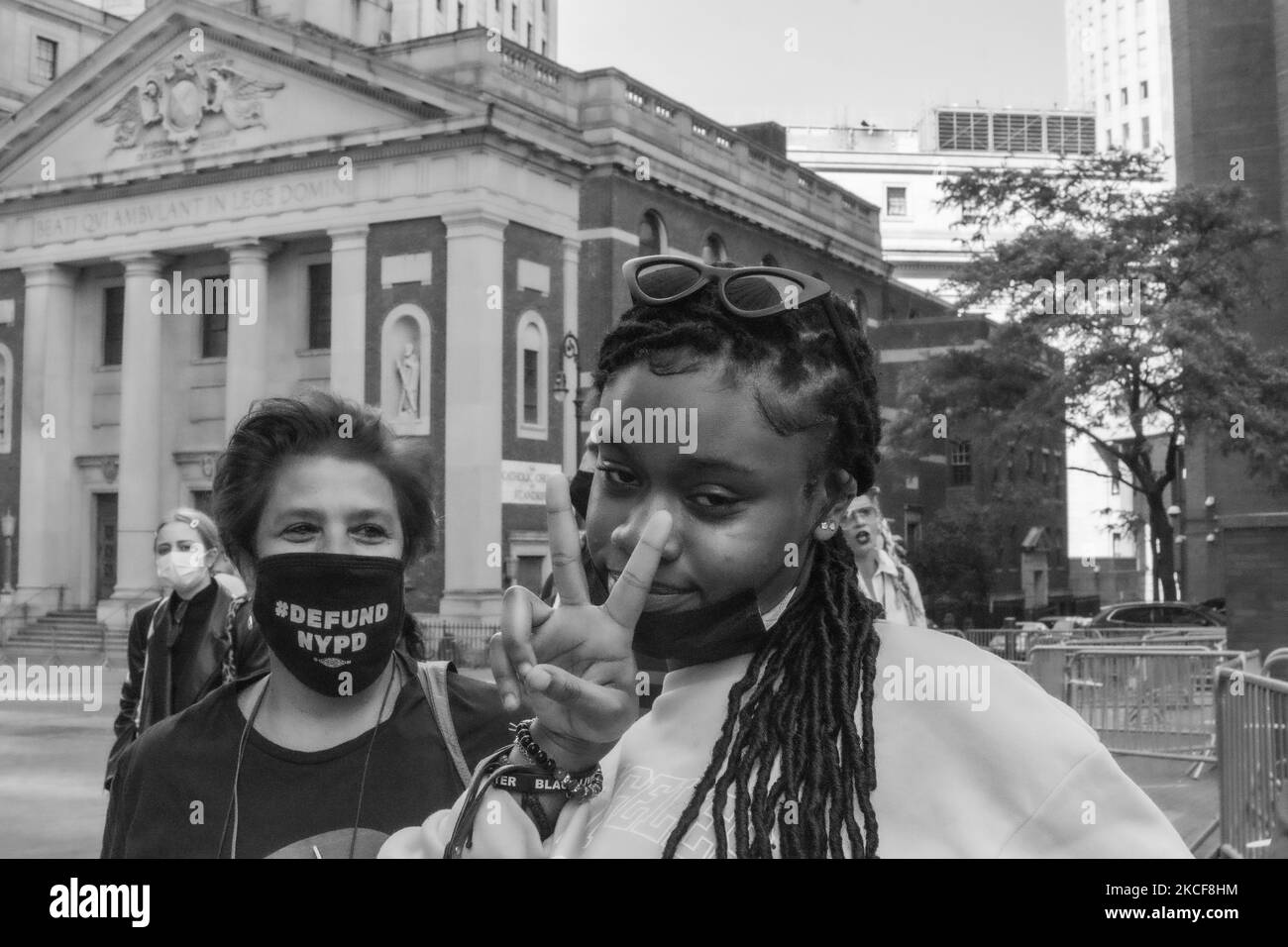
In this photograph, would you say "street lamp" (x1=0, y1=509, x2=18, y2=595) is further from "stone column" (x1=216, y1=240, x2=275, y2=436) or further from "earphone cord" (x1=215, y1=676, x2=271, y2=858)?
"earphone cord" (x1=215, y1=676, x2=271, y2=858)

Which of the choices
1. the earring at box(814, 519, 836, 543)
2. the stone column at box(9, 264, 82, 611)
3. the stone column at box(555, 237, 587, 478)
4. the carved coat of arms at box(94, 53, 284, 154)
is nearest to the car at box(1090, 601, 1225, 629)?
the stone column at box(555, 237, 587, 478)

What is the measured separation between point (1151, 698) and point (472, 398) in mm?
21432

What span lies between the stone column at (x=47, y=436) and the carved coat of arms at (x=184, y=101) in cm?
456

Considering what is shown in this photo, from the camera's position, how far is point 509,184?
3225cm

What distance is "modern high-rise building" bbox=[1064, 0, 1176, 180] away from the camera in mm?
101438

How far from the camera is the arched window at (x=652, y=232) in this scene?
3609 cm

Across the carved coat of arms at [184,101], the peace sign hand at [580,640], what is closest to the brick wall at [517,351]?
the carved coat of arms at [184,101]

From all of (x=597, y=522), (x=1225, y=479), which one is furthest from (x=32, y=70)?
(x=597, y=522)

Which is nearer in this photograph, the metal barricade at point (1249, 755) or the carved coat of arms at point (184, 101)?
the metal barricade at point (1249, 755)

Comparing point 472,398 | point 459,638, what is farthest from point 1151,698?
point 472,398

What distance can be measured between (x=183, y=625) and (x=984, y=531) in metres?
38.4

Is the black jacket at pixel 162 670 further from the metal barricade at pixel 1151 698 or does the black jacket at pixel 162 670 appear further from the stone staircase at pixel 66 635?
the stone staircase at pixel 66 635

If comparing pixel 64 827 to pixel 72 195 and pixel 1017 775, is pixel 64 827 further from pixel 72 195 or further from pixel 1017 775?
pixel 72 195

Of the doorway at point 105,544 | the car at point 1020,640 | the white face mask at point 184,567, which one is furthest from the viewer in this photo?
the doorway at point 105,544
